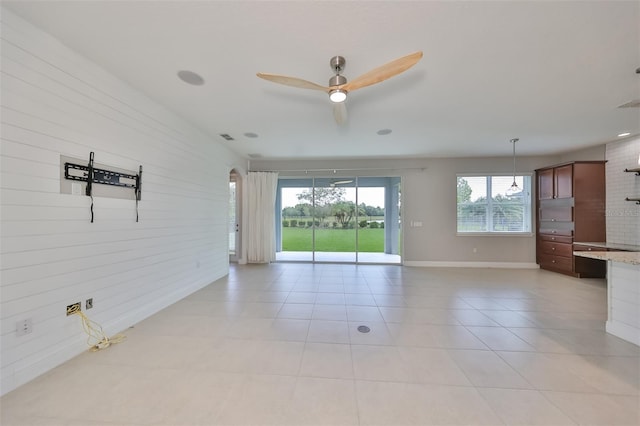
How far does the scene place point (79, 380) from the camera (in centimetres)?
184

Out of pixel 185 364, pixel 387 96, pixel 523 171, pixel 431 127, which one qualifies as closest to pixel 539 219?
pixel 523 171

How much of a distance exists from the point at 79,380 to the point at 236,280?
285 centimetres

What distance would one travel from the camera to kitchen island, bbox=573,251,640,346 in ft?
7.78

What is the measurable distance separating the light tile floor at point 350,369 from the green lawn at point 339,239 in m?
2.99

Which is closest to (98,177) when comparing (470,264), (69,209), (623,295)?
(69,209)

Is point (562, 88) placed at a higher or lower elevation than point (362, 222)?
higher

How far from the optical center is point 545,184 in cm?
554

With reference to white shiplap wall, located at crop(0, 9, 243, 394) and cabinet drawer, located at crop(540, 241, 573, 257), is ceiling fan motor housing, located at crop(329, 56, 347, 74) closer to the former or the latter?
white shiplap wall, located at crop(0, 9, 243, 394)

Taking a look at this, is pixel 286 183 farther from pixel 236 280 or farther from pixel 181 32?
pixel 181 32

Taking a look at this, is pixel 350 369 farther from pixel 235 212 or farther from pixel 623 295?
pixel 235 212

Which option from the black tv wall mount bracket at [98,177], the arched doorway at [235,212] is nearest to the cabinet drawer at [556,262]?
the arched doorway at [235,212]

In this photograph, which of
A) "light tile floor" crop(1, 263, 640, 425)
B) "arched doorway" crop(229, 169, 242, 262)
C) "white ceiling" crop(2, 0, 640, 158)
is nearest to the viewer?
"light tile floor" crop(1, 263, 640, 425)

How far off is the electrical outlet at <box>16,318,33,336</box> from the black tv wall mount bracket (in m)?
1.12

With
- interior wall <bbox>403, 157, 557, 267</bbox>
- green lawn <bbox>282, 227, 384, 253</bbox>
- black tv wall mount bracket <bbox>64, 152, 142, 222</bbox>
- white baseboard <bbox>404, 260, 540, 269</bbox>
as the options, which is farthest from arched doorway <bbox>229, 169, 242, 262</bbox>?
white baseboard <bbox>404, 260, 540, 269</bbox>
